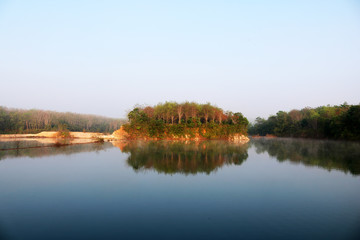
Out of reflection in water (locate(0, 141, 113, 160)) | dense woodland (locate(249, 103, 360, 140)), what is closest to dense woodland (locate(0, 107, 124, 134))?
reflection in water (locate(0, 141, 113, 160))

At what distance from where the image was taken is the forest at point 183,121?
3925cm

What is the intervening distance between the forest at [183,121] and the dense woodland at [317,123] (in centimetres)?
1692

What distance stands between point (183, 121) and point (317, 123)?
33.3 meters

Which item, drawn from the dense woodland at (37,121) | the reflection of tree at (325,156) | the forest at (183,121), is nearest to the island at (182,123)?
the forest at (183,121)

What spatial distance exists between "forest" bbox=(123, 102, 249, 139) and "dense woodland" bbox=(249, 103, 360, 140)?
55.5 ft

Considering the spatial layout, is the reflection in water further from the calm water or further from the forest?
the forest

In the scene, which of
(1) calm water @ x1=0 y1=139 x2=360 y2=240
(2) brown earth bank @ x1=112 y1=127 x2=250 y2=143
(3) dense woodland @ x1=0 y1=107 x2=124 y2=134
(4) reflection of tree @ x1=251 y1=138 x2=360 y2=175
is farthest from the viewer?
(3) dense woodland @ x1=0 y1=107 x2=124 y2=134

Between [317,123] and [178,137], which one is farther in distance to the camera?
[317,123]

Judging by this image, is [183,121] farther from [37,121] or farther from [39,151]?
[37,121]

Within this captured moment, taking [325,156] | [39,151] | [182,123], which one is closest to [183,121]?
[182,123]

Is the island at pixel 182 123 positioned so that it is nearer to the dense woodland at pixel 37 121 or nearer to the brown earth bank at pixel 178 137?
the brown earth bank at pixel 178 137

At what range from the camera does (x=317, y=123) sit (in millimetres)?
52062

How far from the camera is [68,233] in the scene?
4734 millimetres

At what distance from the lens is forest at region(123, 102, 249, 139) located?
39250 mm
